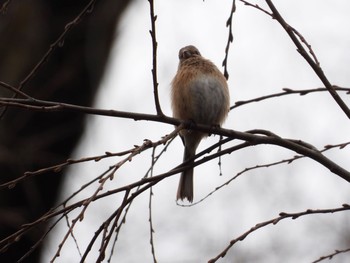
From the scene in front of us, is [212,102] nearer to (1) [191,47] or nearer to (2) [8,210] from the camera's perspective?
(1) [191,47]

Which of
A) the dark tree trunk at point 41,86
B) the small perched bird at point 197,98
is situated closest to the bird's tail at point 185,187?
the small perched bird at point 197,98

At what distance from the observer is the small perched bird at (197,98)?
3.80 m

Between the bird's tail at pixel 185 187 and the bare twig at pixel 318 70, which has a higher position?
the bird's tail at pixel 185 187

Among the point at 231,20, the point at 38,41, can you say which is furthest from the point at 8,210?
the point at 231,20

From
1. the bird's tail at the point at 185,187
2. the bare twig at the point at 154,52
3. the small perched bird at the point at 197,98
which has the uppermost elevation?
the small perched bird at the point at 197,98

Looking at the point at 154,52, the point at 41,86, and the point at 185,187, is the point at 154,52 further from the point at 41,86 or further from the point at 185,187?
the point at 41,86

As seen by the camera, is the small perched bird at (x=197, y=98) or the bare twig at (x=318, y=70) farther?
the small perched bird at (x=197, y=98)

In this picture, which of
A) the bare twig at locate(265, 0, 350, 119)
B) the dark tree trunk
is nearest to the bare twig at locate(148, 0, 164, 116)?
the bare twig at locate(265, 0, 350, 119)

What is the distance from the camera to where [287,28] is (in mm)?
2264

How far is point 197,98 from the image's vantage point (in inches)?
150

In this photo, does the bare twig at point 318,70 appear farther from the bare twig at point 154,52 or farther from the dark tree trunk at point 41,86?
the dark tree trunk at point 41,86

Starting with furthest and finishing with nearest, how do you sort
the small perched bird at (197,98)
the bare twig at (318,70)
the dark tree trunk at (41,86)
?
1. the dark tree trunk at (41,86)
2. the small perched bird at (197,98)
3. the bare twig at (318,70)

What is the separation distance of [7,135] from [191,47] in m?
1.21

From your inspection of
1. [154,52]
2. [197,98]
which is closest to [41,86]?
[197,98]
